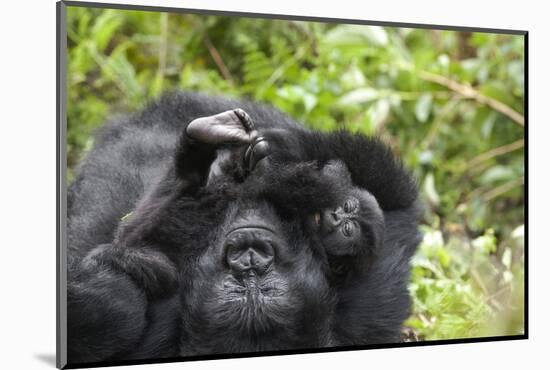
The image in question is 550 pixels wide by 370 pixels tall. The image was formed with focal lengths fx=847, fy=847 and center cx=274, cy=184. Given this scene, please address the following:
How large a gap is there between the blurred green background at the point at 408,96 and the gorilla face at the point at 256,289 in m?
0.76

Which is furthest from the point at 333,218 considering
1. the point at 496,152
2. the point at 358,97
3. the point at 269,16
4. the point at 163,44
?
the point at 496,152

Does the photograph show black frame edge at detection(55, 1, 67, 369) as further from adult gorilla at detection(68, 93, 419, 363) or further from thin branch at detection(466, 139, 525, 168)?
thin branch at detection(466, 139, 525, 168)

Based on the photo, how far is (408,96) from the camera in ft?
14.8

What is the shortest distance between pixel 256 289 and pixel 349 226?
0.39 meters

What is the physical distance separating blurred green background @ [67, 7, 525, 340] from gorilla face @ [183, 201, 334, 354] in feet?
2.50

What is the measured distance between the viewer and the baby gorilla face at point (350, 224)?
2938 millimetres

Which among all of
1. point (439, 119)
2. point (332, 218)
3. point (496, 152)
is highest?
point (439, 119)

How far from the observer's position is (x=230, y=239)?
2.94 metres

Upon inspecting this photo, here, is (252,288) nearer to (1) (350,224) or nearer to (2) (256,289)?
(2) (256,289)

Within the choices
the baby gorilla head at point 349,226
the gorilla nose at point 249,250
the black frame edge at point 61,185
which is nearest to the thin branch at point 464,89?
the baby gorilla head at point 349,226

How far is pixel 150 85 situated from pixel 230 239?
1542 millimetres

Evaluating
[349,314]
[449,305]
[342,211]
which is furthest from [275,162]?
[449,305]

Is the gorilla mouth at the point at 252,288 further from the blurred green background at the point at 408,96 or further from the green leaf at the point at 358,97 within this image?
the green leaf at the point at 358,97

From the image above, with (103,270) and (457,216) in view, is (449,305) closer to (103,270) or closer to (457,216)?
(457,216)
